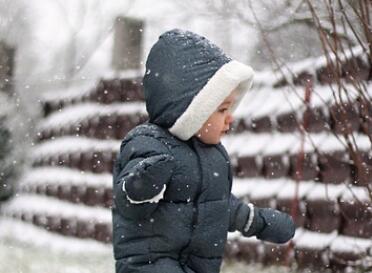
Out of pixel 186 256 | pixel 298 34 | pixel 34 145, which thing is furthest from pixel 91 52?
pixel 186 256

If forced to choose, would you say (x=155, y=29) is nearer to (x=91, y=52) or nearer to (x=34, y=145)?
(x=91, y=52)

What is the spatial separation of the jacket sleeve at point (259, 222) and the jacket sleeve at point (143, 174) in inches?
17.1

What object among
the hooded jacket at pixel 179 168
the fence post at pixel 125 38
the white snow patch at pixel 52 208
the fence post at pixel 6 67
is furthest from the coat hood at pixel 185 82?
the fence post at pixel 6 67

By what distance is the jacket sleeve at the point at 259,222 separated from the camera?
3293 millimetres

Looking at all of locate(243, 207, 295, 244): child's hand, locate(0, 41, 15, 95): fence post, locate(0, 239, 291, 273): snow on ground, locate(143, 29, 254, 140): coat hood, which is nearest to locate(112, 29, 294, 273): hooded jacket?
locate(143, 29, 254, 140): coat hood

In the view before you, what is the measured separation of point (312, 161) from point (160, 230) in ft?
12.5

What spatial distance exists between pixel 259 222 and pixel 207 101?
539 millimetres

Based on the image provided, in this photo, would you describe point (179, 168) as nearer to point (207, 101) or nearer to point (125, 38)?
point (207, 101)

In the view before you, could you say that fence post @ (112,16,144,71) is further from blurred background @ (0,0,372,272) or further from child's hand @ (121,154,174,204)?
child's hand @ (121,154,174,204)

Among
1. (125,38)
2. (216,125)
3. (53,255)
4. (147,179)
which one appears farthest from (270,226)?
(125,38)

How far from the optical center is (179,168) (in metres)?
3.03

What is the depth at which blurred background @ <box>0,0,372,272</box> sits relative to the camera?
585cm

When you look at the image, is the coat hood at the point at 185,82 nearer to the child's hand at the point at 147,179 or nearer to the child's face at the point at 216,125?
the child's face at the point at 216,125

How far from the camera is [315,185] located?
6652 millimetres
